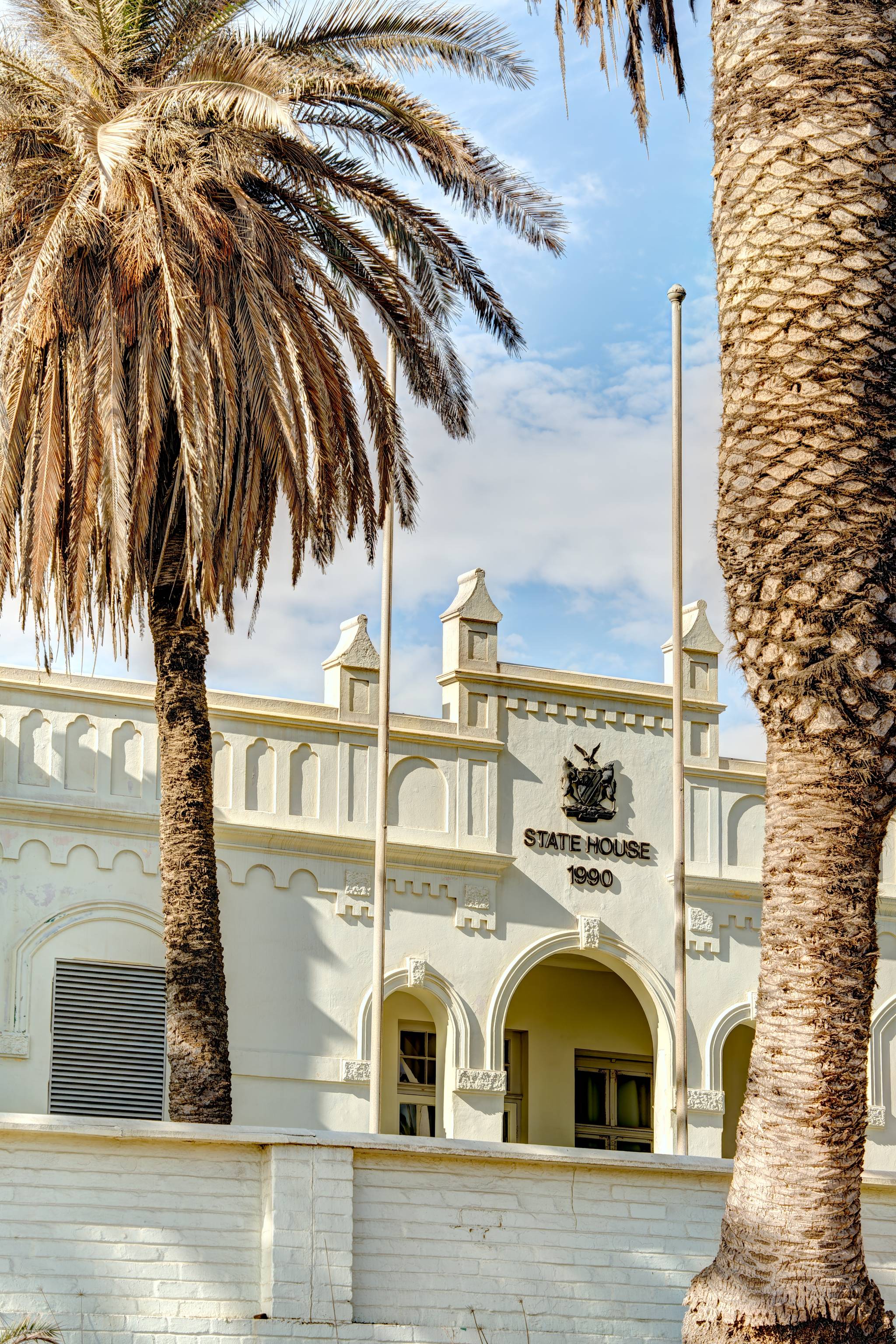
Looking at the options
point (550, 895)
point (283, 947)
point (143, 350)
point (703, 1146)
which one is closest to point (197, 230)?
point (143, 350)

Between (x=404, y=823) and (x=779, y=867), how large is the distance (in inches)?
543

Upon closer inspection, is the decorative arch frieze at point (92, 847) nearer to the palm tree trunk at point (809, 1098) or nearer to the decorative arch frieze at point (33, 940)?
the decorative arch frieze at point (33, 940)

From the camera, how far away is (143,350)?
13633mm

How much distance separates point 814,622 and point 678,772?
1388 cm

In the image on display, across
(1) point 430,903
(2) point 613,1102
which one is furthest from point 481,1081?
(2) point 613,1102

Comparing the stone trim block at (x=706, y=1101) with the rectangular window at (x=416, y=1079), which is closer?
the stone trim block at (x=706, y=1101)

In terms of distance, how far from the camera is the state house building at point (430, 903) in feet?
66.3

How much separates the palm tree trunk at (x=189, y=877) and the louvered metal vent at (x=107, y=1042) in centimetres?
679

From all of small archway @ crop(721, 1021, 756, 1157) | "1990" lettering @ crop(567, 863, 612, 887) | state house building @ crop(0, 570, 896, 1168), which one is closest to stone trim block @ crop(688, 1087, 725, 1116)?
state house building @ crop(0, 570, 896, 1168)

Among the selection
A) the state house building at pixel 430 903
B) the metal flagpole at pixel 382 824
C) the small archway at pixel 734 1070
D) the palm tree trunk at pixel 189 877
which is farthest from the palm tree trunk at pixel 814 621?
the small archway at pixel 734 1070

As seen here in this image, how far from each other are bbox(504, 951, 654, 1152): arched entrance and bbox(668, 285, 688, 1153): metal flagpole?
228 centimetres

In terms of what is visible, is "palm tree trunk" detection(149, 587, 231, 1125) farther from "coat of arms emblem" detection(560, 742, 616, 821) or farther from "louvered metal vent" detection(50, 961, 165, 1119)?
"coat of arms emblem" detection(560, 742, 616, 821)

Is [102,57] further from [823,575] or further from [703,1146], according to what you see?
[703,1146]

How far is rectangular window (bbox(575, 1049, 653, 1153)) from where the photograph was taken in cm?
2444
